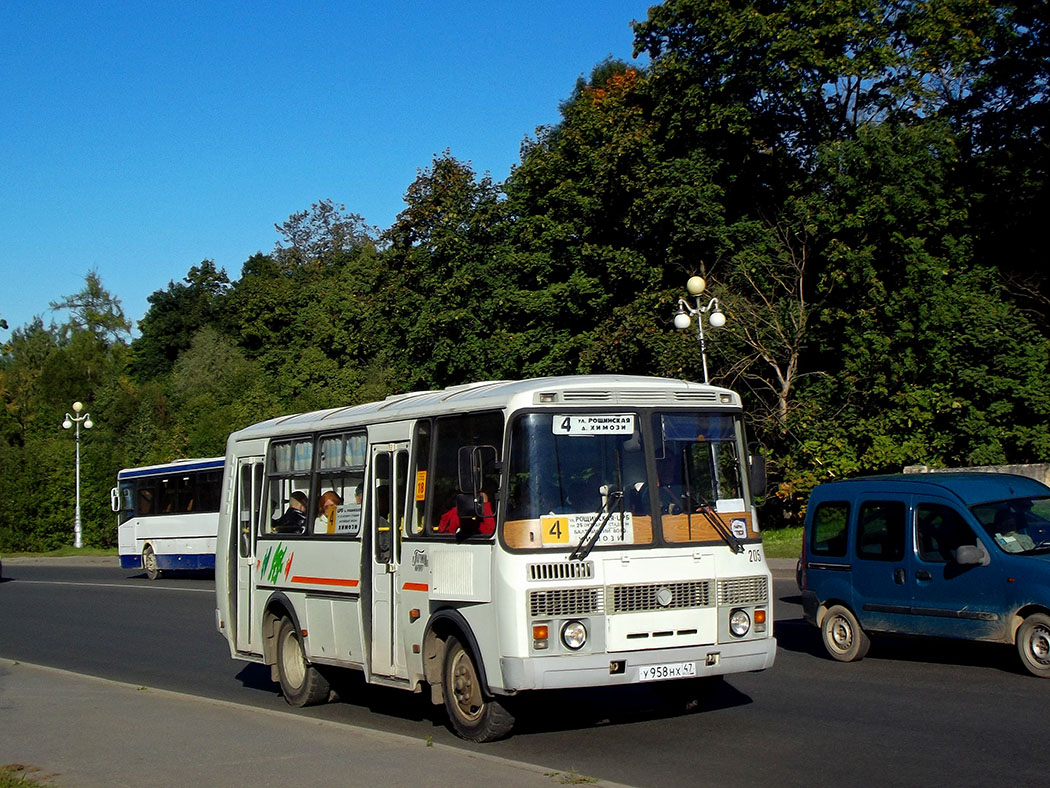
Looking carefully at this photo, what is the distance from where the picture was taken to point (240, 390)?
6825 centimetres

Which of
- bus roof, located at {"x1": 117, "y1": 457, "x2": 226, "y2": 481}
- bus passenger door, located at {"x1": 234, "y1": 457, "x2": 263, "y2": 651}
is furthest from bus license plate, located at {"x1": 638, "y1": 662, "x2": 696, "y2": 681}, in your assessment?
bus roof, located at {"x1": 117, "y1": 457, "x2": 226, "y2": 481}

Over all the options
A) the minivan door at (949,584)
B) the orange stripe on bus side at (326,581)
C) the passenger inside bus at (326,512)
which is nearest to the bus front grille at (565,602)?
the orange stripe on bus side at (326,581)

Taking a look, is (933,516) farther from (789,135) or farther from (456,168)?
(456,168)

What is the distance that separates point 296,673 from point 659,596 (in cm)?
502

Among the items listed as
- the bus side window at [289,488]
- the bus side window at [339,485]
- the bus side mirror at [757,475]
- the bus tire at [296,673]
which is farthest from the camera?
the bus side window at [289,488]

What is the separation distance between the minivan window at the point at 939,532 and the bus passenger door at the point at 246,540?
7.14 meters

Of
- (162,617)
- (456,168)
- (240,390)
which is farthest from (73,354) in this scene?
(162,617)

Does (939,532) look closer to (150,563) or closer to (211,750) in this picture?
(211,750)

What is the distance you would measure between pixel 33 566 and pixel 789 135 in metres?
34.8

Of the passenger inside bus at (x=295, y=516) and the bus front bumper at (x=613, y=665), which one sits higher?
the passenger inside bus at (x=295, y=516)

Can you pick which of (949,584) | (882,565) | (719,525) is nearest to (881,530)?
(882,565)

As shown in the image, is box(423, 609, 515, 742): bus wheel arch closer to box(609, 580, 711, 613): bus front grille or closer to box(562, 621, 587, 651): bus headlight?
box(562, 621, 587, 651): bus headlight

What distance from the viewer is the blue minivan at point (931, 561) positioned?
11578mm

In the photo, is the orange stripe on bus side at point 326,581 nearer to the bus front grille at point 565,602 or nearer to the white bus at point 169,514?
the bus front grille at point 565,602
